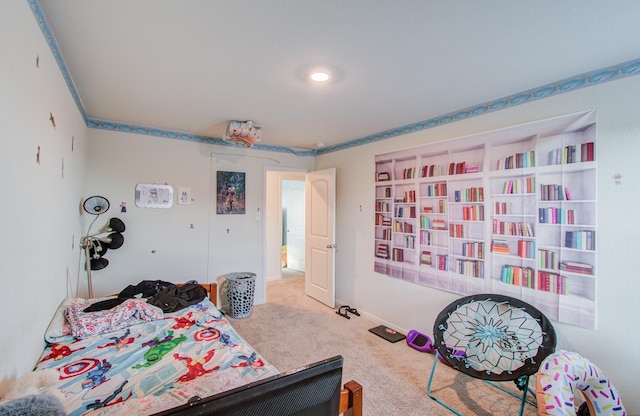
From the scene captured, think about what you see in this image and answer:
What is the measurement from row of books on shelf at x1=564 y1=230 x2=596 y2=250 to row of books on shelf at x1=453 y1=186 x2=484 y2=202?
0.67m

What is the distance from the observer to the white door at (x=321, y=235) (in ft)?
13.3

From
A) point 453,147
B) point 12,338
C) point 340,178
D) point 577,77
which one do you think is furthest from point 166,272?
point 577,77

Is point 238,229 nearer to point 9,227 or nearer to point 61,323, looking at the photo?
point 61,323

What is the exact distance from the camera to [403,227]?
3240 mm

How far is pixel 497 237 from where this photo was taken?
2422 mm

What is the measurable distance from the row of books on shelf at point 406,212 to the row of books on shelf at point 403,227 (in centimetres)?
8

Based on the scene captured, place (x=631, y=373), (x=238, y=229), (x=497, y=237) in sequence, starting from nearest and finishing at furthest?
1. (x=631, y=373)
2. (x=497, y=237)
3. (x=238, y=229)

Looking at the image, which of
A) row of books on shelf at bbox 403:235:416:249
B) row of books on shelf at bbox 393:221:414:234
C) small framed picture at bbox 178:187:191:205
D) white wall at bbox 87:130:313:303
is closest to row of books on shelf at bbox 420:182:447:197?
row of books on shelf at bbox 393:221:414:234

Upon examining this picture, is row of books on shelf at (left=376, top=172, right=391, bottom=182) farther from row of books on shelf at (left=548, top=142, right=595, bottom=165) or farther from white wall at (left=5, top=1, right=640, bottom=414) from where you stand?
row of books on shelf at (left=548, top=142, right=595, bottom=165)

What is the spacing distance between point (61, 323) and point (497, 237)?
3358 millimetres

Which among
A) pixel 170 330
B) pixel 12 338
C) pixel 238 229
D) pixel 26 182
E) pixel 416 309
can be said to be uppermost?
pixel 26 182

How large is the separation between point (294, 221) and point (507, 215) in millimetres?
4724

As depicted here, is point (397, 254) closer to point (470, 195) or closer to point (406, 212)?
point (406, 212)

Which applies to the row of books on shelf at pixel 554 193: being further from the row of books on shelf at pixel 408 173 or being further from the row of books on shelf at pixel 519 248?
the row of books on shelf at pixel 408 173
